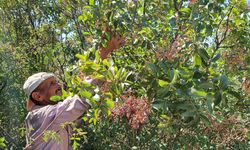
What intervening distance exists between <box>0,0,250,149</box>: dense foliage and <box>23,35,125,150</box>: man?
0.04 meters

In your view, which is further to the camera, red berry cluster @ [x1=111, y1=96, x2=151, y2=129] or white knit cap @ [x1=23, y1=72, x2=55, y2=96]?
white knit cap @ [x1=23, y1=72, x2=55, y2=96]

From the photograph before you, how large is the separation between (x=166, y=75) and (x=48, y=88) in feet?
1.73

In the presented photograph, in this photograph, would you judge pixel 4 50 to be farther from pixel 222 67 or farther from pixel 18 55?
pixel 222 67

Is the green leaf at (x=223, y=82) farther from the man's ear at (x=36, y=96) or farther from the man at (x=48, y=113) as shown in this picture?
the man's ear at (x=36, y=96)

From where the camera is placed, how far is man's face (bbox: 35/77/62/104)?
1688 millimetres

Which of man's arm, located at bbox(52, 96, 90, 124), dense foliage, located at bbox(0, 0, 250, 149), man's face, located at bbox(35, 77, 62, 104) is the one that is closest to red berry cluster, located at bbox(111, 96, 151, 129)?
dense foliage, located at bbox(0, 0, 250, 149)

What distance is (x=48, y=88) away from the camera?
1693mm

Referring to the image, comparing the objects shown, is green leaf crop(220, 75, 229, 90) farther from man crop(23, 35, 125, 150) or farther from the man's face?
the man's face

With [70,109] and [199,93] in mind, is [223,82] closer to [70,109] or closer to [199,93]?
[199,93]

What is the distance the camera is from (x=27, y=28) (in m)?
5.08

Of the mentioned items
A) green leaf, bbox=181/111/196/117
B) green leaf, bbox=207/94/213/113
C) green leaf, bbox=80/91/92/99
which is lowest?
green leaf, bbox=181/111/196/117

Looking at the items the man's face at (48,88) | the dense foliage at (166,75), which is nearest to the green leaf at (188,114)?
the dense foliage at (166,75)

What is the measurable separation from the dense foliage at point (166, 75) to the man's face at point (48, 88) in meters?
0.08

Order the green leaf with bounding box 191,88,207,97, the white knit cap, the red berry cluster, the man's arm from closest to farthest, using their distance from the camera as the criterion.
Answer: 1. the green leaf with bounding box 191,88,207,97
2. the man's arm
3. the red berry cluster
4. the white knit cap
